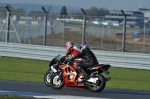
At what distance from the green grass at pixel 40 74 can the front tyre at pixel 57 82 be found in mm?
2422

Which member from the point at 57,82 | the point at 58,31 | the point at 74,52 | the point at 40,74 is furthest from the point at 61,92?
the point at 58,31

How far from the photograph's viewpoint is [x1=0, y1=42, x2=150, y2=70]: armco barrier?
25125 mm

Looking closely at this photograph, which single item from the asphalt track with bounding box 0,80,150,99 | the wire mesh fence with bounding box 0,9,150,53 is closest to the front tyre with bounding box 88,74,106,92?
the asphalt track with bounding box 0,80,150,99

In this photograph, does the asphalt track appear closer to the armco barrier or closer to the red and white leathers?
the red and white leathers

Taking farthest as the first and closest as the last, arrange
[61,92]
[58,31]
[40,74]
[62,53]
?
[58,31] < [62,53] < [40,74] < [61,92]

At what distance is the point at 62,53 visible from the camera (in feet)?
86.4

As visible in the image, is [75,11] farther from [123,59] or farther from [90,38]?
[123,59]

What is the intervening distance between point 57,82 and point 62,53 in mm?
11406

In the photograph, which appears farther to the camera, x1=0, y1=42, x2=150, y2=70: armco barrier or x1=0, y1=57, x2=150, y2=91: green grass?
x1=0, y1=42, x2=150, y2=70: armco barrier

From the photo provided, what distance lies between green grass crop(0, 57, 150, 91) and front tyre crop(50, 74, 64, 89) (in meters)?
2.42

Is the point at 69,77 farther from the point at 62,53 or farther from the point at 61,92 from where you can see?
the point at 62,53

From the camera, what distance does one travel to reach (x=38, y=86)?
15273 mm

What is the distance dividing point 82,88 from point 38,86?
4.11 feet

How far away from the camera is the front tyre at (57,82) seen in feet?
48.9
